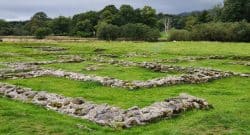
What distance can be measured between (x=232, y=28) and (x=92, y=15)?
206ft

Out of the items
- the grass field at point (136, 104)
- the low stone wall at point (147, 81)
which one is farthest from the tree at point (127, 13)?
the grass field at point (136, 104)

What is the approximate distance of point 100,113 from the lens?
18172mm

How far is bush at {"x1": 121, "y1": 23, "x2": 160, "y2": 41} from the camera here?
100 m

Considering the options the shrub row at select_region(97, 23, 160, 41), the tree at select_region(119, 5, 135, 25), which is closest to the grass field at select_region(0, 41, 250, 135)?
the shrub row at select_region(97, 23, 160, 41)

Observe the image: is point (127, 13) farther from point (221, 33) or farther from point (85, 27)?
point (221, 33)

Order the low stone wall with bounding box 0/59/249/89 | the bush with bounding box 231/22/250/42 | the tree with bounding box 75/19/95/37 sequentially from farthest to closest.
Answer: the tree with bounding box 75/19/95/37, the bush with bounding box 231/22/250/42, the low stone wall with bounding box 0/59/249/89

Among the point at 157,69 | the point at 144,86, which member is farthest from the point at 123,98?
the point at 157,69

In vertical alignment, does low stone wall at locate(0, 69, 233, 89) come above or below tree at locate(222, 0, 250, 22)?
below

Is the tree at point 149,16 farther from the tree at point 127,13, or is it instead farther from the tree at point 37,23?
the tree at point 37,23

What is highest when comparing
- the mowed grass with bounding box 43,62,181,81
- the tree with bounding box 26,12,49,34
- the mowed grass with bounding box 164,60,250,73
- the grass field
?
the tree with bounding box 26,12,49,34

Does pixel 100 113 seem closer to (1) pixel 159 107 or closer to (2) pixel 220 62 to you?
(1) pixel 159 107

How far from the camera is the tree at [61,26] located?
462 ft

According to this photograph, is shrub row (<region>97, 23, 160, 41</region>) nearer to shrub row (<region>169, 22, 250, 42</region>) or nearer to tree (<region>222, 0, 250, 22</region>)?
shrub row (<region>169, 22, 250, 42</region>)

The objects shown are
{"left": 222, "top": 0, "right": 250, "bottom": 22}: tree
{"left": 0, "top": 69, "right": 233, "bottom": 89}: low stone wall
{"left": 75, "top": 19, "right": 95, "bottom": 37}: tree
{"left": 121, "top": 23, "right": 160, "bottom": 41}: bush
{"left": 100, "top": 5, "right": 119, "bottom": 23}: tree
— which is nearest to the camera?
{"left": 0, "top": 69, "right": 233, "bottom": 89}: low stone wall
